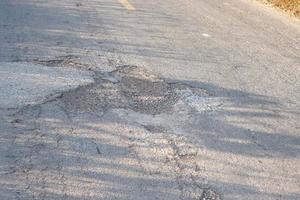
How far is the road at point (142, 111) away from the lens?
388 centimetres

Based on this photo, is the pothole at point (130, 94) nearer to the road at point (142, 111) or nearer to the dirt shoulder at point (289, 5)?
the road at point (142, 111)

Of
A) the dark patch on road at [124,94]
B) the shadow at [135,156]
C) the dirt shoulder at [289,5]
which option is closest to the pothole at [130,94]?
the dark patch on road at [124,94]

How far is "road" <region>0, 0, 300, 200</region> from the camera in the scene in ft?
12.7

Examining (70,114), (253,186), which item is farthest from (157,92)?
(253,186)

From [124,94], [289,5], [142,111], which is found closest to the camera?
[142,111]

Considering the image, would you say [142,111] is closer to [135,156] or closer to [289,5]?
[135,156]

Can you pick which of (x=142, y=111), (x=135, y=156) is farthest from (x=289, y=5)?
(x=135, y=156)

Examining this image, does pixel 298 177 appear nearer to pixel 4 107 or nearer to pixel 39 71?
pixel 4 107

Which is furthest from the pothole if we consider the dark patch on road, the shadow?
the shadow

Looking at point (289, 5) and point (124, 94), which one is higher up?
point (124, 94)

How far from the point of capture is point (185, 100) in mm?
5441

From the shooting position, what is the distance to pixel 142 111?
5.06 meters

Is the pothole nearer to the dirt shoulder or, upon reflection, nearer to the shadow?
the shadow

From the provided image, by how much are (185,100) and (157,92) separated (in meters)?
0.33
